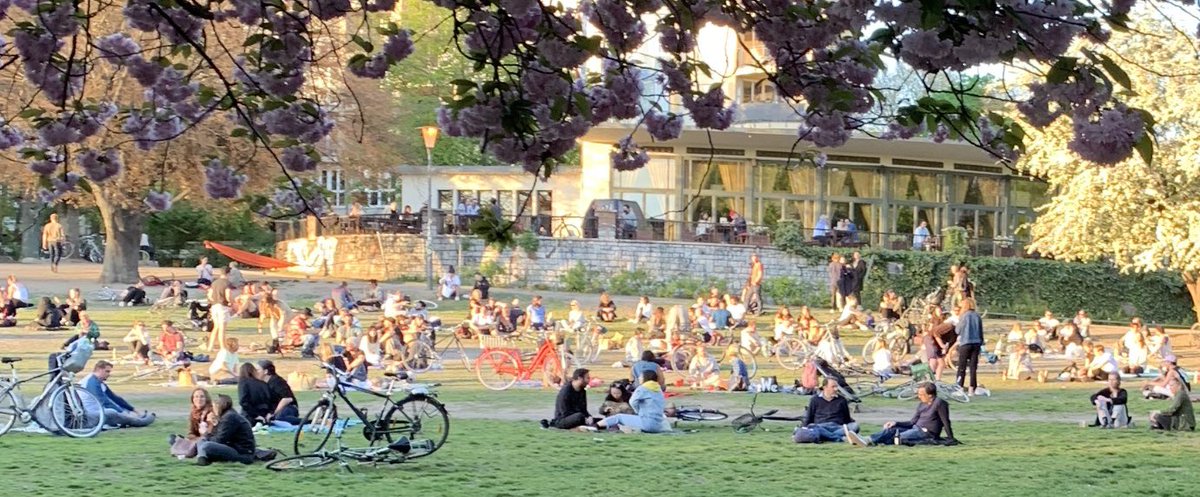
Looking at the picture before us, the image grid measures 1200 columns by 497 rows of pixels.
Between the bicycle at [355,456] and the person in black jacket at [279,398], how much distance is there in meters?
2.93

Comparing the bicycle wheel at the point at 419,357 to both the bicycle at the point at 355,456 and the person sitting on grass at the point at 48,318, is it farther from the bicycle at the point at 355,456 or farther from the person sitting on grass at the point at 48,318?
the bicycle at the point at 355,456

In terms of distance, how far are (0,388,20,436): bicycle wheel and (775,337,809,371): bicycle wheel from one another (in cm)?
1432

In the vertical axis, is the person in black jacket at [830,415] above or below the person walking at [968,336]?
below

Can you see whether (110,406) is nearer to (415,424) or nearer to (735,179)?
(415,424)

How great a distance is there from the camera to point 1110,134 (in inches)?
234

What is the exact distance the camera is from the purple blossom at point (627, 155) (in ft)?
28.3

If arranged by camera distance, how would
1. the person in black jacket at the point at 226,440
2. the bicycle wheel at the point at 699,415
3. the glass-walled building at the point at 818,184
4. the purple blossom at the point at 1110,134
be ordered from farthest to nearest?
the glass-walled building at the point at 818,184, the bicycle wheel at the point at 699,415, the person in black jacket at the point at 226,440, the purple blossom at the point at 1110,134

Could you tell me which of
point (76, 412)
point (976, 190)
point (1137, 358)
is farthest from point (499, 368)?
point (976, 190)

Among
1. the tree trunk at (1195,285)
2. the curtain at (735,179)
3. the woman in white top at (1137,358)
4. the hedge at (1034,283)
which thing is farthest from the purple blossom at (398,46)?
the curtain at (735,179)

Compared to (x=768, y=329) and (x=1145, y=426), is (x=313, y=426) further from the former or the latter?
(x=768, y=329)

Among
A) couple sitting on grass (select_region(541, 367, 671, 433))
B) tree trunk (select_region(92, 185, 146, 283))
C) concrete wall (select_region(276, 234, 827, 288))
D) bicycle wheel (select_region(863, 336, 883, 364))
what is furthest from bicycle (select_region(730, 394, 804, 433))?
tree trunk (select_region(92, 185, 146, 283))

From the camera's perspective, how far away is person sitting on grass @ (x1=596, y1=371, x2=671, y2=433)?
17350mm

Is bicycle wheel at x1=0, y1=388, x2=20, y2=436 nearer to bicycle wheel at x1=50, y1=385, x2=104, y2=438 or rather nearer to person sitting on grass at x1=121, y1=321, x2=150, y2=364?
bicycle wheel at x1=50, y1=385, x2=104, y2=438

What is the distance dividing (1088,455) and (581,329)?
14709 millimetres
